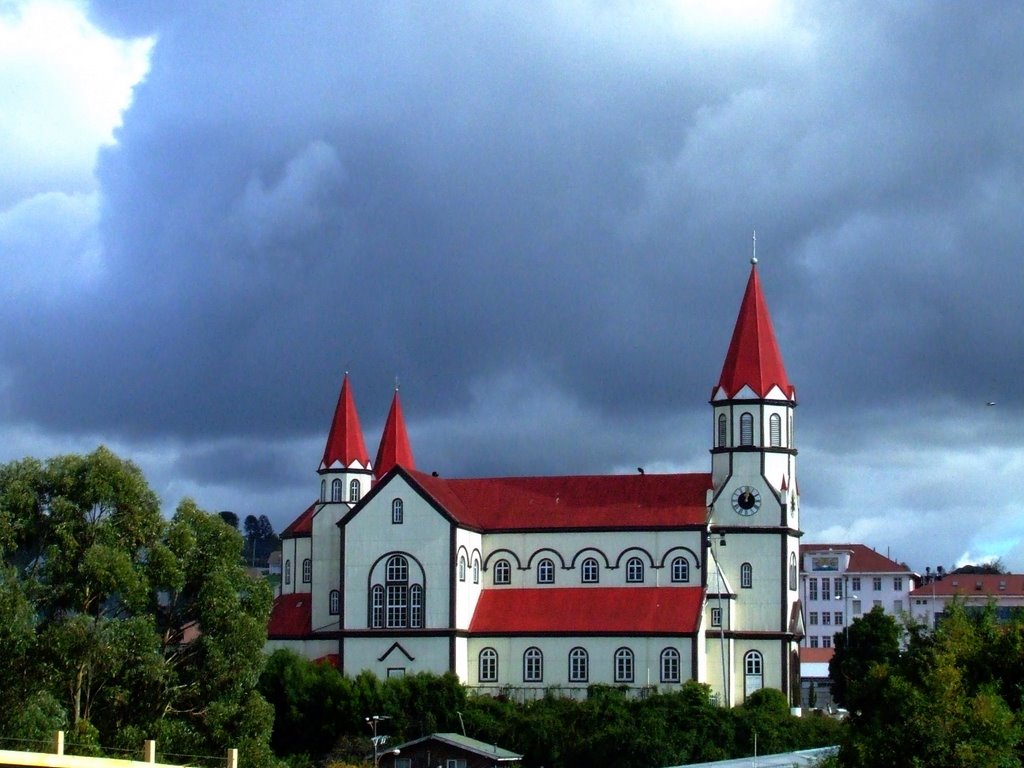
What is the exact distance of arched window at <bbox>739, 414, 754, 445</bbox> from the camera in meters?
84.1

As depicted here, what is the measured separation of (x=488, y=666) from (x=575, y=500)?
30.2 ft

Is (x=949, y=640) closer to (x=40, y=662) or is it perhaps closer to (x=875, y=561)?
(x=40, y=662)

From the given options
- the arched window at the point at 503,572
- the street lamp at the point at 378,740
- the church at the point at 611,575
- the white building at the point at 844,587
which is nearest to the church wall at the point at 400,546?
the church at the point at 611,575

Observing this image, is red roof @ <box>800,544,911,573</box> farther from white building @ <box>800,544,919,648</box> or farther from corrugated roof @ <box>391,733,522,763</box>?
corrugated roof @ <box>391,733,522,763</box>

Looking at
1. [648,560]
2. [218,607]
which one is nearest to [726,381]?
[648,560]

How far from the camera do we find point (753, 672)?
8281 centimetres

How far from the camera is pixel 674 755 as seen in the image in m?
72.1

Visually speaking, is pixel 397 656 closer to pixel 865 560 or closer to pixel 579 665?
pixel 579 665

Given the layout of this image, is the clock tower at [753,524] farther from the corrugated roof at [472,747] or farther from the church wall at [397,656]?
the corrugated roof at [472,747]

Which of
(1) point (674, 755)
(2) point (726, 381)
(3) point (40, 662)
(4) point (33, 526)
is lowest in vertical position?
(1) point (674, 755)

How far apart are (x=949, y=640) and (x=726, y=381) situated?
45.4 m

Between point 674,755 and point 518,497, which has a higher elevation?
point 518,497

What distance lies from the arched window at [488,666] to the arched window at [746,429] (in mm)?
15291

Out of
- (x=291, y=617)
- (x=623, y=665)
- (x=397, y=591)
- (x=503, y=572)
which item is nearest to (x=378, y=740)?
(x=397, y=591)
